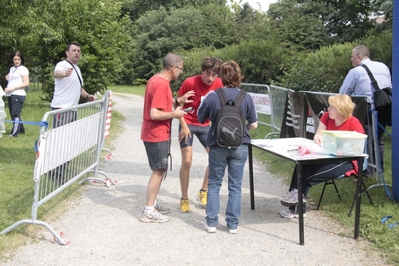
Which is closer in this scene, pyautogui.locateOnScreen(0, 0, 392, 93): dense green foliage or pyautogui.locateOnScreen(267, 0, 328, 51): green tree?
pyautogui.locateOnScreen(0, 0, 392, 93): dense green foliage

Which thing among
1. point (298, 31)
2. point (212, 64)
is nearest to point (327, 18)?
point (298, 31)

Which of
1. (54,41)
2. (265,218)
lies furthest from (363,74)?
(54,41)

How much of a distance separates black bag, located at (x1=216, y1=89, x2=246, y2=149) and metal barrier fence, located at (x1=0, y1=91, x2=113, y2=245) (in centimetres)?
175

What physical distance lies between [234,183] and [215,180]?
0.21 m

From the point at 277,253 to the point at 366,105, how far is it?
3000mm

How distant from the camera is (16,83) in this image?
1117cm

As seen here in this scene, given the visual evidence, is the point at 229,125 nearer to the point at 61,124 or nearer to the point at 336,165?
the point at 336,165

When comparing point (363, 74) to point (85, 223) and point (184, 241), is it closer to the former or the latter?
point (184, 241)

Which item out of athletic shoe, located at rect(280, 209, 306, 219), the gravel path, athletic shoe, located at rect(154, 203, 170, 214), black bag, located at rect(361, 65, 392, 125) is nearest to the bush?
black bag, located at rect(361, 65, 392, 125)

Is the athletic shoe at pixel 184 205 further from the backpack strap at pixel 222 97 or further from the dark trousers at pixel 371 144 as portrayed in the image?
the dark trousers at pixel 371 144

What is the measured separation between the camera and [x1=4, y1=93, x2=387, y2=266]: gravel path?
467cm

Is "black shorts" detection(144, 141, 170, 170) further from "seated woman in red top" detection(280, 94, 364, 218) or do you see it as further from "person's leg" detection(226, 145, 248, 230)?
"seated woman in red top" detection(280, 94, 364, 218)

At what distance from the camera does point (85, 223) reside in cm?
570

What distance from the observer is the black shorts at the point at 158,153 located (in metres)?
5.73
